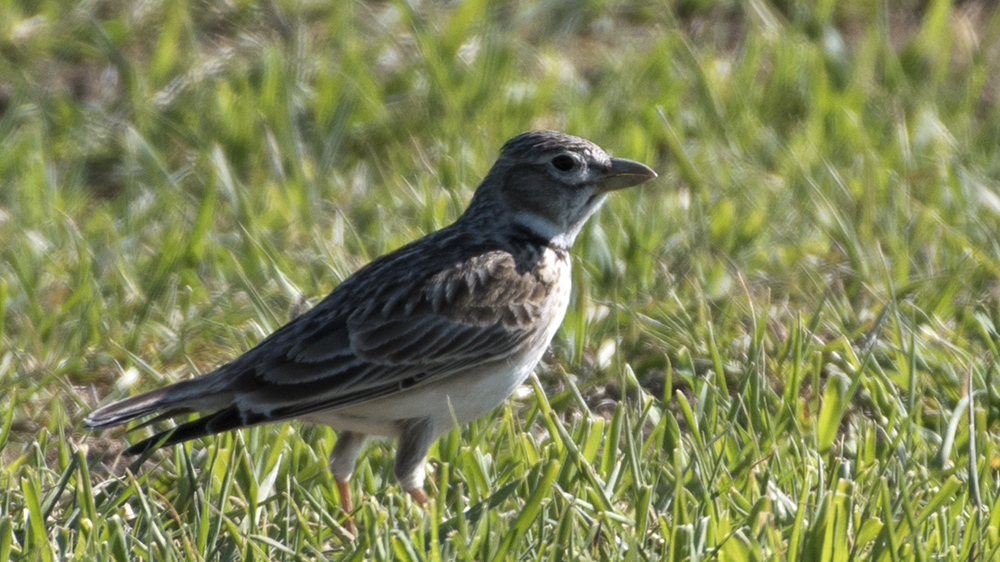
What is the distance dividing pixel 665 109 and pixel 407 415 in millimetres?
3818

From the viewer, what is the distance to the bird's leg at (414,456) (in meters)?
4.46

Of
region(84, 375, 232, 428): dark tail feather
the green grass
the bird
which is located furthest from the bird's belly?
region(84, 375, 232, 428): dark tail feather

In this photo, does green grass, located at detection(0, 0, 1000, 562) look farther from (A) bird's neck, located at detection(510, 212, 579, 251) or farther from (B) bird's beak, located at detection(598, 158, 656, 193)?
(B) bird's beak, located at detection(598, 158, 656, 193)

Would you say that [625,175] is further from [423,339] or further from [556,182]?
[423,339]

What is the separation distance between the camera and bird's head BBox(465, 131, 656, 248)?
16.7 feet

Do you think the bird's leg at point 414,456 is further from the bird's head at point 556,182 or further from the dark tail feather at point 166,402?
the bird's head at point 556,182

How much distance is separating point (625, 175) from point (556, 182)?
0.83ft

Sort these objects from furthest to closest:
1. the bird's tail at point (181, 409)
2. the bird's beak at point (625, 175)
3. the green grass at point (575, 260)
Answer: the bird's beak at point (625, 175)
the bird's tail at point (181, 409)
the green grass at point (575, 260)

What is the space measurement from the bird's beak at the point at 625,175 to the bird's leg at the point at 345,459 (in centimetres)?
131

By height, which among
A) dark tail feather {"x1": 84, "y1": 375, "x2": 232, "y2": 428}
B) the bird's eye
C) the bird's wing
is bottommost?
the bird's wing

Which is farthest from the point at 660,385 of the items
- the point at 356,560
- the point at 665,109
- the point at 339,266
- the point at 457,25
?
the point at 457,25

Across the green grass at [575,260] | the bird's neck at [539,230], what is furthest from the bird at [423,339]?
the green grass at [575,260]

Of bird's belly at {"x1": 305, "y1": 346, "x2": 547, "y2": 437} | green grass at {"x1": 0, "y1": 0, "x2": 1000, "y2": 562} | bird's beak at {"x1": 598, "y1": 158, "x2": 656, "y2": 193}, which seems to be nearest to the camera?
green grass at {"x1": 0, "y1": 0, "x2": 1000, "y2": 562}

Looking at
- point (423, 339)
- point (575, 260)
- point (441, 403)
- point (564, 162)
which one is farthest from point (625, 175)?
point (441, 403)
